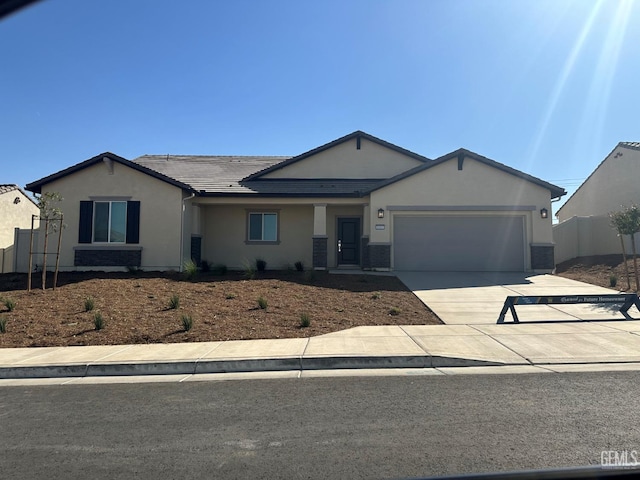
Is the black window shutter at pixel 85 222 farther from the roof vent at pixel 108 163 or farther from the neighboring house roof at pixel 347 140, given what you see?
the neighboring house roof at pixel 347 140

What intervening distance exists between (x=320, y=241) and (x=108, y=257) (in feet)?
26.3

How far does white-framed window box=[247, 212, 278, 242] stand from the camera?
1981cm

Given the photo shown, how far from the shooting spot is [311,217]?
20.0m

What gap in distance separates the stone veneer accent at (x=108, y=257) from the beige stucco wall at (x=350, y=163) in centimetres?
756

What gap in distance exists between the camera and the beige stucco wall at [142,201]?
55.8 ft

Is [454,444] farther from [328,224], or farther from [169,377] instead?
[328,224]

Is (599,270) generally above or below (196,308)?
above

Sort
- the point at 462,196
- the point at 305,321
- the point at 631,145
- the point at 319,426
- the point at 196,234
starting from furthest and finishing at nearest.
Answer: the point at 631,145
the point at 196,234
the point at 462,196
the point at 305,321
the point at 319,426

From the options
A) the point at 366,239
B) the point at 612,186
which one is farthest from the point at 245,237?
the point at 612,186

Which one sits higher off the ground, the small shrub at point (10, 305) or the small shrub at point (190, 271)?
the small shrub at point (190, 271)

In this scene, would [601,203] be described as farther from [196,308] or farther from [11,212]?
[11,212]

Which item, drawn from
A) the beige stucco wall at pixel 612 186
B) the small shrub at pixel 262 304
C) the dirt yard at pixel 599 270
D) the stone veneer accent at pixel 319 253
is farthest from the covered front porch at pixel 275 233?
the beige stucco wall at pixel 612 186

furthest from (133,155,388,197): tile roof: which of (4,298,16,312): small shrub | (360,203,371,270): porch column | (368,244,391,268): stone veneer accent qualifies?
(4,298,16,312): small shrub

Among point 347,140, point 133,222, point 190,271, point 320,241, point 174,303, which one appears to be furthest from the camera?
point 347,140
